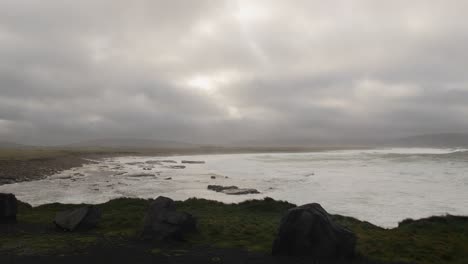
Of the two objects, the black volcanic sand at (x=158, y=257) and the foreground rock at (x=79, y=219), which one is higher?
the foreground rock at (x=79, y=219)

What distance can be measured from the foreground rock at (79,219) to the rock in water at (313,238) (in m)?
10.5

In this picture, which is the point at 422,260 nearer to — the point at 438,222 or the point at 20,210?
the point at 438,222

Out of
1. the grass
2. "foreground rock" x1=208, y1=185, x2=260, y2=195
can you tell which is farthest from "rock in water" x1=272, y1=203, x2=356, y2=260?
"foreground rock" x1=208, y1=185, x2=260, y2=195

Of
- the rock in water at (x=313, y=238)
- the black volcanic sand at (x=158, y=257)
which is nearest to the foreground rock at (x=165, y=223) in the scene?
the black volcanic sand at (x=158, y=257)

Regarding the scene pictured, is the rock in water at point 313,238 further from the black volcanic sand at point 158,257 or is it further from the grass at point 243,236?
the grass at point 243,236

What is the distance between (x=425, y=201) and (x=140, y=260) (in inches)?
1063

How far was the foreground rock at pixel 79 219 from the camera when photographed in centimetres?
1880

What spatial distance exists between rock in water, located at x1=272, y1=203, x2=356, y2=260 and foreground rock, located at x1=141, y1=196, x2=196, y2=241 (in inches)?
194

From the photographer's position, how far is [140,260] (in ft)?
45.8

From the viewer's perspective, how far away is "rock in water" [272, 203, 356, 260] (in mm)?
14570

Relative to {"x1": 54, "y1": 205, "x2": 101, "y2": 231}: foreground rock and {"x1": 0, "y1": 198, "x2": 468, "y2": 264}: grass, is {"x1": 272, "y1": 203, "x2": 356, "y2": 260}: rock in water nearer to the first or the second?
{"x1": 0, "y1": 198, "x2": 468, "y2": 264}: grass

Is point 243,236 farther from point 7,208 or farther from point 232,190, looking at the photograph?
point 232,190

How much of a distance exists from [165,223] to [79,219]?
530 cm

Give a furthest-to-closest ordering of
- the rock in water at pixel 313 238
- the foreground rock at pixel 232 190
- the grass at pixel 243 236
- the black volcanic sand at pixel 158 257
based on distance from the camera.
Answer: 1. the foreground rock at pixel 232 190
2. the grass at pixel 243 236
3. the rock in water at pixel 313 238
4. the black volcanic sand at pixel 158 257
